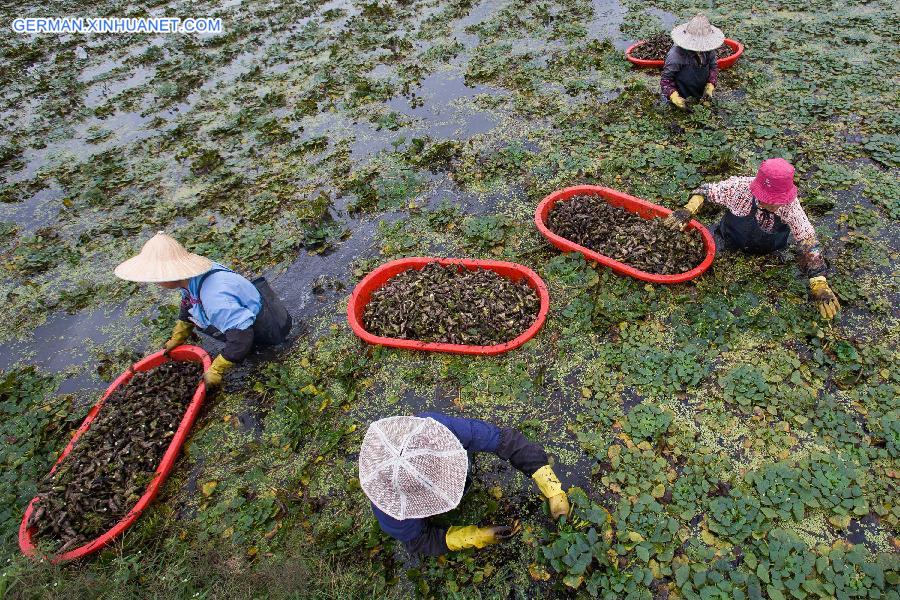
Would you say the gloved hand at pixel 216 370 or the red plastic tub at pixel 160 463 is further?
the gloved hand at pixel 216 370

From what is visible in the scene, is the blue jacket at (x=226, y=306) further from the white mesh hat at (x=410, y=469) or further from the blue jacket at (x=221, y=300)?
the white mesh hat at (x=410, y=469)

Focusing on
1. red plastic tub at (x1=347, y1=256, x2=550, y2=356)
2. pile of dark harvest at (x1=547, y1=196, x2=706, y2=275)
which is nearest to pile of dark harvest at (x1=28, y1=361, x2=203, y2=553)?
red plastic tub at (x1=347, y1=256, x2=550, y2=356)

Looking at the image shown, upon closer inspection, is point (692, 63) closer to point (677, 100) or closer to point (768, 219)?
point (677, 100)

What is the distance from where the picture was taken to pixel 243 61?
1045 cm

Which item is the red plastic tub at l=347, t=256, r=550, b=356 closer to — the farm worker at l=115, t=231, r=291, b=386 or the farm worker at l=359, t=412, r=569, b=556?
the farm worker at l=115, t=231, r=291, b=386

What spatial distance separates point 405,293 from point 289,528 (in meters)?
2.29

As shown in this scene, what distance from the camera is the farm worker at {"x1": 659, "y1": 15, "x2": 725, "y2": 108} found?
6.29m

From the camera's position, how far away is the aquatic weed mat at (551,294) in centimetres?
331

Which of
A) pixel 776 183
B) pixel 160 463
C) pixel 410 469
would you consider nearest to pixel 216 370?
pixel 160 463

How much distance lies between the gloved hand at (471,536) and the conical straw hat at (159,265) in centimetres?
283

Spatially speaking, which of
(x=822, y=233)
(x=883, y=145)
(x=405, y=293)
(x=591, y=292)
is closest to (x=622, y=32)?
(x=883, y=145)

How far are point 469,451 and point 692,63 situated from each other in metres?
6.35

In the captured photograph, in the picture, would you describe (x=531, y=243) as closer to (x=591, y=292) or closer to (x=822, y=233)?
(x=591, y=292)

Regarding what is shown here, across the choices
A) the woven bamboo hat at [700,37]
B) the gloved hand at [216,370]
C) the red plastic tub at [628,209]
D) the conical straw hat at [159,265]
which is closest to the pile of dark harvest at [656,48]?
the woven bamboo hat at [700,37]
